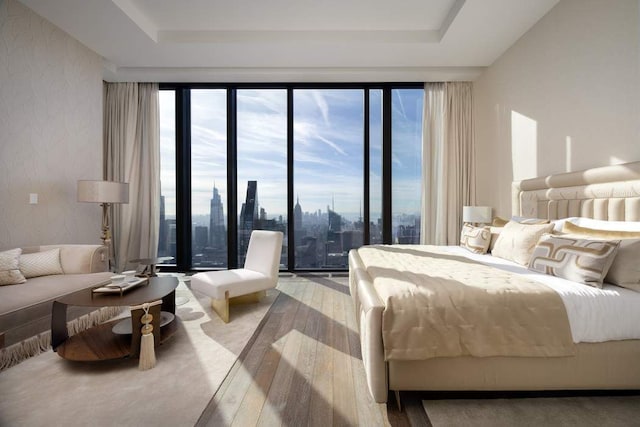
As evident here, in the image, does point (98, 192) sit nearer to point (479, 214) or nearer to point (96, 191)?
point (96, 191)

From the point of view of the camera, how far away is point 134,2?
10.2ft

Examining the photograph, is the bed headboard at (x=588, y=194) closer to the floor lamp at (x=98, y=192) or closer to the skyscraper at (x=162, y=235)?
the floor lamp at (x=98, y=192)

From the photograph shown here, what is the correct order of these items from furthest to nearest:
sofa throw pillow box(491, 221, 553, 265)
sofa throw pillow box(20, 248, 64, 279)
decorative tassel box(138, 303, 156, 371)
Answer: sofa throw pillow box(20, 248, 64, 279)
sofa throw pillow box(491, 221, 553, 265)
decorative tassel box(138, 303, 156, 371)

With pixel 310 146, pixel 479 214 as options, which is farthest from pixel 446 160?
pixel 310 146

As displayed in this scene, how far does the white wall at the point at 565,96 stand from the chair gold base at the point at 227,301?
3198mm

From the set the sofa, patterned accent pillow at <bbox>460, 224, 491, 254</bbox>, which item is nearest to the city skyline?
patterned accent pillow at <bbox>460, 224, 491, 254</bbox>

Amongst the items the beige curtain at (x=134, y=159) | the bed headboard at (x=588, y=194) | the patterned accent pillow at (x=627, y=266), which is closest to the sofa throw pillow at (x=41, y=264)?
the beige curtain at (x=134, y=159)

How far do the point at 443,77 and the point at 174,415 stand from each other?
481cm

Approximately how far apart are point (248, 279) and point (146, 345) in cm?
119

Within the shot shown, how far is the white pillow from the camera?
6.38ft

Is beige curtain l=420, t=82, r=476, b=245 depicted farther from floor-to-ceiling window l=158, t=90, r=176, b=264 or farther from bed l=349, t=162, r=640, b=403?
floor-to-ceiling window l=158, t=90, r=176, b=264

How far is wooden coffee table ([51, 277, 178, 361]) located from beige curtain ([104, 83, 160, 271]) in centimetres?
245

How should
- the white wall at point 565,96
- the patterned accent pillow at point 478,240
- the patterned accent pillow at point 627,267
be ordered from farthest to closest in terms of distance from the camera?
the patterned accent pillow at point 478,240 < the white wall at point 565,96 < the patterned accent pillow at point 627,267

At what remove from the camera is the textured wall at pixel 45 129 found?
2.87 metres
